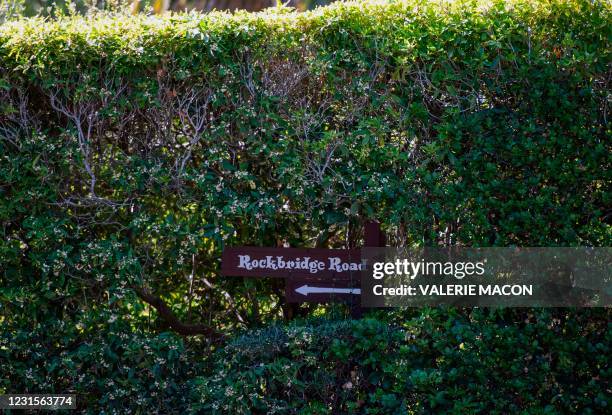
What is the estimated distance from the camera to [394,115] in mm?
4820

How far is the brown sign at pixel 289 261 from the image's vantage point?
5.06 metres

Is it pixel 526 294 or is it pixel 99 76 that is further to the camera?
pixel 99 76

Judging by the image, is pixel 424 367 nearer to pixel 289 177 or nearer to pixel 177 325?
pixel 289 177

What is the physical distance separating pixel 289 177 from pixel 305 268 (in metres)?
0.62

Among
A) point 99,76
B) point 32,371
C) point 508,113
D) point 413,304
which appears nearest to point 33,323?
point 32,371

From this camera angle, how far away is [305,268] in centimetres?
507

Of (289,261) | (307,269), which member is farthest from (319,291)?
(289,261)

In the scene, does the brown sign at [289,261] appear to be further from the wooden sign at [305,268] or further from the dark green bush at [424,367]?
the dark green bush at [424,367]

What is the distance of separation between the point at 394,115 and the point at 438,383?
5.47 feet

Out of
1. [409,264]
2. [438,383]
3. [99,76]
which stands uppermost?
[99,76]

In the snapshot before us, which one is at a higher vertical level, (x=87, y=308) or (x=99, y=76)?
(x=99, y=76)

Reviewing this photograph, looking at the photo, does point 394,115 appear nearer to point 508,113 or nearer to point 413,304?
point 508,113

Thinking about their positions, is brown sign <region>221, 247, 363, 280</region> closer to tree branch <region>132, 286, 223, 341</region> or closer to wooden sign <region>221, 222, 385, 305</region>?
wooden sign <region>221, 222, 385, 305</region>

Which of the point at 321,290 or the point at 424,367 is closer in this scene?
the point at 424,367
